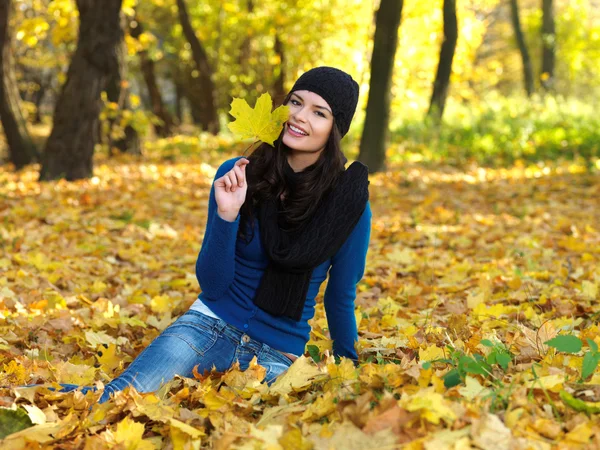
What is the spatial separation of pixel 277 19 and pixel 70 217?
37.6 feet

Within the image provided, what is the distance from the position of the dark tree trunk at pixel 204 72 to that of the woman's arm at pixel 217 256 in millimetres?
12941

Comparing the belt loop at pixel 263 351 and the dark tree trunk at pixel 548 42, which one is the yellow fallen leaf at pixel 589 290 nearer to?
the belt loop at pixel 263 351

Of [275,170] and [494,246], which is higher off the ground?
[275,170]

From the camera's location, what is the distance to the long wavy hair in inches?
110

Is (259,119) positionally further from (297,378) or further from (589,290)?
(589,290)

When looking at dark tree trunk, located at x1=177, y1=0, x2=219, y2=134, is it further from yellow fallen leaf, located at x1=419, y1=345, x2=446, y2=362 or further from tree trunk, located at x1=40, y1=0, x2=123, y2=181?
yellow fallen leaf, located at x1=419, y1=345, x2=446, y2=362

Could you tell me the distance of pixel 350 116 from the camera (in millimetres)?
2850

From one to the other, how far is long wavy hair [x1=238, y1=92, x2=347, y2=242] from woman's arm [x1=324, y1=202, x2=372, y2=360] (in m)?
0.21

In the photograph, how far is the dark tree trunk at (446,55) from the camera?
14.1m

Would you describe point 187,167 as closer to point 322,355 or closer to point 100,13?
point 100,13

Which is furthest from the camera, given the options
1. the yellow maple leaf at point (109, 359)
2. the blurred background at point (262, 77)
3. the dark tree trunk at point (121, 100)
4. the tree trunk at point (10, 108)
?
the tree trunk at point (10, 108)

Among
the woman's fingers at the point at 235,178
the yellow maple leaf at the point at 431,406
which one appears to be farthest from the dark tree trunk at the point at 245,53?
the yellow maple leaf at the point at 431,406

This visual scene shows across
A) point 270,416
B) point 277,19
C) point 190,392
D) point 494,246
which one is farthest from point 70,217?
point 277,19

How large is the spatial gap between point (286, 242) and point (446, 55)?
497 inches
